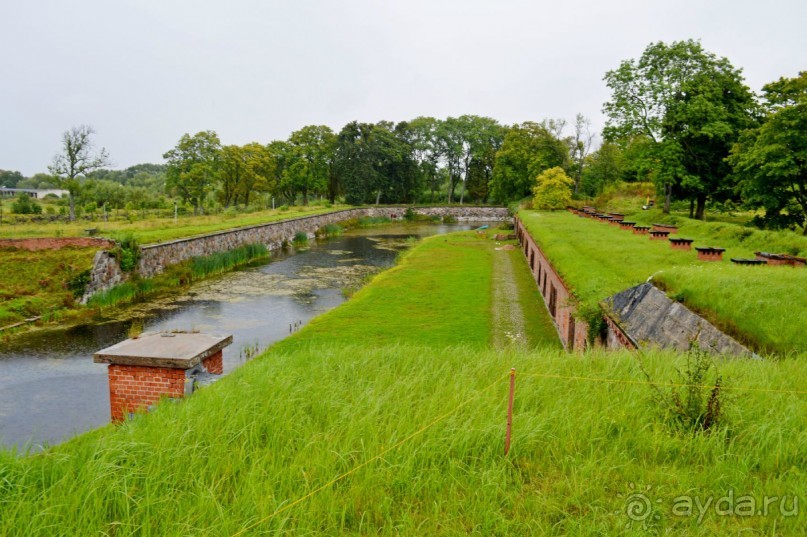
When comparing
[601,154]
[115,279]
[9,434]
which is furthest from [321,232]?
[9,434]

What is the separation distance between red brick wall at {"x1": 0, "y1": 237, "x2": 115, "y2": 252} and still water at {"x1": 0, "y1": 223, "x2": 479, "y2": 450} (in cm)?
431

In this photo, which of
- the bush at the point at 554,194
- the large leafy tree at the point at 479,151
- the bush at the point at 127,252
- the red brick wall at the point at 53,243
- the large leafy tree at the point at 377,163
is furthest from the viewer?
the large leafy tree at the point at 479,151

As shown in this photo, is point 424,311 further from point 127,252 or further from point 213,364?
point 127,252

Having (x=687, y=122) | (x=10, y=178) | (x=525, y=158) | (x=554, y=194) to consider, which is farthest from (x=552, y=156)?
(x=10, y=178)

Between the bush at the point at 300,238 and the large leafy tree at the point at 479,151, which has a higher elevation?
the large leafy tree at the point at 479,151

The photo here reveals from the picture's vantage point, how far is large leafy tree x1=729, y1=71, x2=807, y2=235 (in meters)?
18.4

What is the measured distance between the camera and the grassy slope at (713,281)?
22.7ft

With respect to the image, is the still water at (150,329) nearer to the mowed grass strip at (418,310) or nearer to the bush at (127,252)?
the mowed grass strip at (418,310)

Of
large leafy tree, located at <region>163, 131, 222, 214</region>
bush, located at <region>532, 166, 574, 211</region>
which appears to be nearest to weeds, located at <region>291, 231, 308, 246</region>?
large leafy tree, located at <region>163, 131, 222, 214</region>

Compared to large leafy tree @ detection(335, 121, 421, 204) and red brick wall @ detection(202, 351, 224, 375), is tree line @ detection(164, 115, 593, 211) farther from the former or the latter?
red brick wall @ detection(202, 351, 224, 375)

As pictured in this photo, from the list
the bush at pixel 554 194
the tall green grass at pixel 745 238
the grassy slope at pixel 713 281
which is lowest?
the grassy slope at pixel 713 281

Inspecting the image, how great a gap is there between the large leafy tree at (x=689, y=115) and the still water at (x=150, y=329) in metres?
18.5

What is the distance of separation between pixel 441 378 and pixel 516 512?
223 centimetres

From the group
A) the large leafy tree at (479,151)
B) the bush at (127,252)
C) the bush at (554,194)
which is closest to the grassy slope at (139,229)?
the bush at (127,252)
